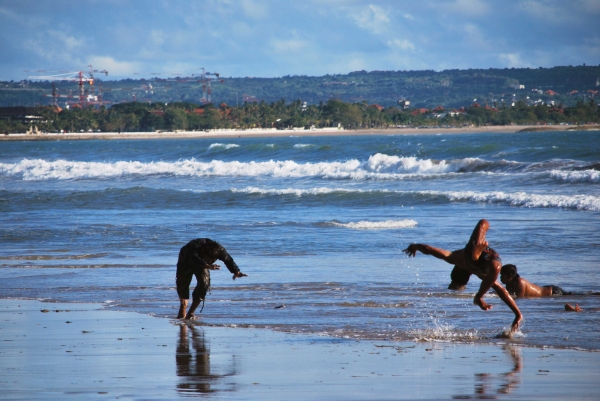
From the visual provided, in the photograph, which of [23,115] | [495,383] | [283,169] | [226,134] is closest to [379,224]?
[495,383]

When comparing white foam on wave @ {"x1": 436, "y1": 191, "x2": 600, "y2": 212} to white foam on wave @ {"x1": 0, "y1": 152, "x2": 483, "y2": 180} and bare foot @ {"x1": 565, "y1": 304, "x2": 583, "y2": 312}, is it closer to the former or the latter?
white foam on wave @ {"x1": 0, "y1": 152, "x2": 483, "y2": 180}

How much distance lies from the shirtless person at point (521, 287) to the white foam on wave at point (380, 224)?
7432 millimetres

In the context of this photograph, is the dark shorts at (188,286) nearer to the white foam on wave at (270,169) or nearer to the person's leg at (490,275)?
the person's leg at (490,275)

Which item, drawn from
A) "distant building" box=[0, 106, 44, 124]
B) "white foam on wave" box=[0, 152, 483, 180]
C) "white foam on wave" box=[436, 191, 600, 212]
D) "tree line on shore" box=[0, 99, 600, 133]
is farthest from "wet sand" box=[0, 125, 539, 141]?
"white foam on wave" box=[436, 191, 600, 212]

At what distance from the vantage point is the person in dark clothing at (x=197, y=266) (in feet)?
30.4

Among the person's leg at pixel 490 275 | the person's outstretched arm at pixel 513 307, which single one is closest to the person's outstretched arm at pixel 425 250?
the person's leg at pixel 490 275

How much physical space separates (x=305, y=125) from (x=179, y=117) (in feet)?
90.5

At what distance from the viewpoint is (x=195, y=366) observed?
22.5 ft

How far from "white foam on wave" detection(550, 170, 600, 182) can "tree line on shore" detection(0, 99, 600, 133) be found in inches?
5370

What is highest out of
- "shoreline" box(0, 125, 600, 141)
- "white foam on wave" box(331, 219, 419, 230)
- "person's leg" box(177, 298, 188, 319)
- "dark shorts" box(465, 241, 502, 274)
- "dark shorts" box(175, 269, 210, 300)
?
"shoreline" box(0, 125, 600, 141)

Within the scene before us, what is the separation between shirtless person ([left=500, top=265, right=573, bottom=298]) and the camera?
975cm

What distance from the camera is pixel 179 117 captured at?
6831 inches

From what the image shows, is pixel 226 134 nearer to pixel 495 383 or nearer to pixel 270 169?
pixel 270 169

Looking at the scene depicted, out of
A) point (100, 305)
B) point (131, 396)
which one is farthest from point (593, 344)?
point (100, 305)
